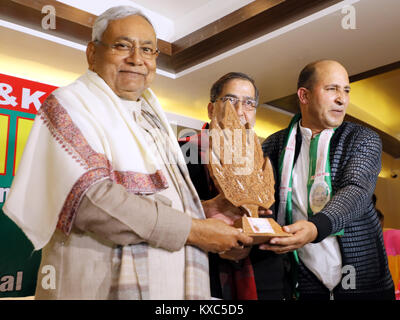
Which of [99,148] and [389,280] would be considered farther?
[389,280]

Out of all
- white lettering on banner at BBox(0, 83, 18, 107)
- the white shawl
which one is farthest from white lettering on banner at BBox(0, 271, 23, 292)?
→ the white shawl

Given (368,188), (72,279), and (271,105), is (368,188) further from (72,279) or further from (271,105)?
(271,105)

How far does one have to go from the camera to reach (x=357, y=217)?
160 cm

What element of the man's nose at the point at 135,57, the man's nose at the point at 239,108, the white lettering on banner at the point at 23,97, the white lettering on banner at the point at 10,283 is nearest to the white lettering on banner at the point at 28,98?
the white lettering on banner at the point at 23,97

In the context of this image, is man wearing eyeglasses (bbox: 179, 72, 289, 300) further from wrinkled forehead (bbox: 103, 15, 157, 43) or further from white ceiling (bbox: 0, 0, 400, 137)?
white ceiling (bbox: 0, 0, 400, 137)

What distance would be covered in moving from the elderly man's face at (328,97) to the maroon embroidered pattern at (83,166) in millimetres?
976

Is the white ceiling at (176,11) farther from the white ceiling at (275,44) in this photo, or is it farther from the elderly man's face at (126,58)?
the elderly man's face at (126,58)

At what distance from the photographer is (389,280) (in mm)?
1723

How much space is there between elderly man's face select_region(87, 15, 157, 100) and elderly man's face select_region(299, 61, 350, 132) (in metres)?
0.88

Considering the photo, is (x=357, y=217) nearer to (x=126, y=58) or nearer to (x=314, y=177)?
(x=314, y=177)

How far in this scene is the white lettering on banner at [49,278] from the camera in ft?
3.71
